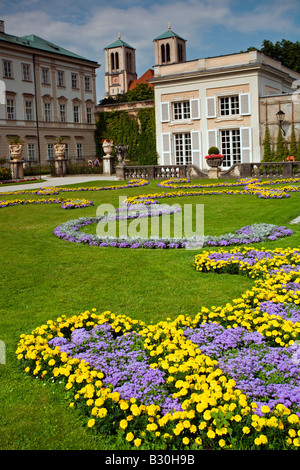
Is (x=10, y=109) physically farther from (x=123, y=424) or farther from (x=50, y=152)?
(x=123, y=424)

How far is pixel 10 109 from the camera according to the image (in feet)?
143

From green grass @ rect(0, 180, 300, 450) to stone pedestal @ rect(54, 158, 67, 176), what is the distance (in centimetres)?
2207

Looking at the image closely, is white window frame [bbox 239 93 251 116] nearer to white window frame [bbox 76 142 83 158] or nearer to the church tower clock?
white window frame [bbox 76 142 83 158]

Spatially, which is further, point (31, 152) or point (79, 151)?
point (79, 151)

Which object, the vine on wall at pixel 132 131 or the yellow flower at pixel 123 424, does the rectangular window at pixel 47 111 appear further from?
the yellow flower at pixel 123 424

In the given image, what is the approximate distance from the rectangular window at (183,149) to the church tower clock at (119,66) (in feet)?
205

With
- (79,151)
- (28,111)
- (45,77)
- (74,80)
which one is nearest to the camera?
(28,111)

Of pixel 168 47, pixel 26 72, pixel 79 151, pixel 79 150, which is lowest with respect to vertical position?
pixel 79 151

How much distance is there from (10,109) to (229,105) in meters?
22.3

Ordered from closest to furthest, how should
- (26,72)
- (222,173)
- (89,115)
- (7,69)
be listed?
(222,173)
(7,69)
(26,72)
(89,115)

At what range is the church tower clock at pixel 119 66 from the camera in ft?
299

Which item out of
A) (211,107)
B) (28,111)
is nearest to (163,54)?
(28,111)

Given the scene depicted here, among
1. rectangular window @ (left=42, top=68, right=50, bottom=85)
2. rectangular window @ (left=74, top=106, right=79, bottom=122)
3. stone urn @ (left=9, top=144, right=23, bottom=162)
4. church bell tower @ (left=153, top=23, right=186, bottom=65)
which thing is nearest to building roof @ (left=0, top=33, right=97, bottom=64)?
rectangular window @ (left=42, top=68, right=50, bottom=85)

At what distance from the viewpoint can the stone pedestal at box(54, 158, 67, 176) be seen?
32281mm
